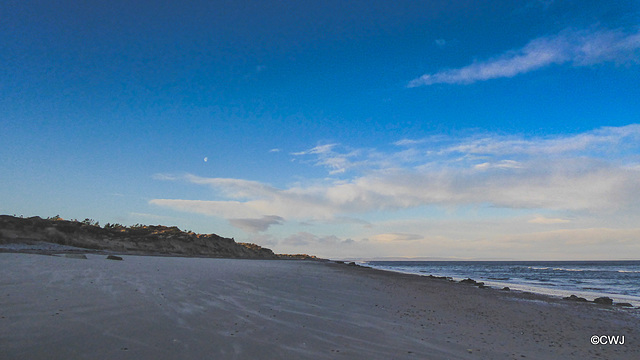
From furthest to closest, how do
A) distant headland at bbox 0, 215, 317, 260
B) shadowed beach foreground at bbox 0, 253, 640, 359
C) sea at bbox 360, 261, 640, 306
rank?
distant headland at bbox 0, 215, 317, 260, sea at bbox 360, 261, 640, 306, shadowed beach foreground at bbox 0, 253, 640, 359

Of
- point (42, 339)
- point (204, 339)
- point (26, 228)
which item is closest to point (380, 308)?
point (204, 339)

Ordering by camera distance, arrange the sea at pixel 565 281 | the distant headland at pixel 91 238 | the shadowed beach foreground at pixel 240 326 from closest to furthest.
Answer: the shadowed beach foreground at pixel 240 326 → the sea at pixel 565 281 → the distant headland at pixel 91 238

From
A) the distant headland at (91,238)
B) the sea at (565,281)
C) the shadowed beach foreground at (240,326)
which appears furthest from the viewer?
the distant headland at (91,238)

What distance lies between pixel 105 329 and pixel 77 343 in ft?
2.68

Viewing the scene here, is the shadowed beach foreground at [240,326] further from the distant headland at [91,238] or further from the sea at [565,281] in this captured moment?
the distant headland at [91,238]

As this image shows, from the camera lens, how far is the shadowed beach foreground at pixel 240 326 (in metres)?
5.50

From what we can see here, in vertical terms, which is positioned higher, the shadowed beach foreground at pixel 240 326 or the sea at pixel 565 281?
the shadowed beach foreground at pixel 240 326

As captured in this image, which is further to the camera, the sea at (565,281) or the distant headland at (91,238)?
the distant headland at (91,238)

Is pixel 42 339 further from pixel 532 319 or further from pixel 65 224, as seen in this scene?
pixel 65 224

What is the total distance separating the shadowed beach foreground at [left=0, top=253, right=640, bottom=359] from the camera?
5.50 metres

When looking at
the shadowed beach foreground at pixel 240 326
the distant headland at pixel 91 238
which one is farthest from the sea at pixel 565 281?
the distant headland at pixel 91 238

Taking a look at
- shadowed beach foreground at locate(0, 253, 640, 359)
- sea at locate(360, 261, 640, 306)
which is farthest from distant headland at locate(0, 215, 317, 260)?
sea at locate(360, 261, 640, 306)

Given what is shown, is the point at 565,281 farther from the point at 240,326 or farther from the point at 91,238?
the point at 91,238

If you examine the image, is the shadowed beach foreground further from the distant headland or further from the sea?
the distant headland
